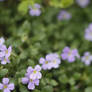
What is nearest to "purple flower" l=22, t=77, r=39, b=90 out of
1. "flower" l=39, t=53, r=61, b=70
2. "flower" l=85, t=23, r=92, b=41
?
"flower" l=39, t=53, r=61, b=70

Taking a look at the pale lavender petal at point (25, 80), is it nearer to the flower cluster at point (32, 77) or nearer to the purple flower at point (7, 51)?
the flower cluster at point (32, 77)

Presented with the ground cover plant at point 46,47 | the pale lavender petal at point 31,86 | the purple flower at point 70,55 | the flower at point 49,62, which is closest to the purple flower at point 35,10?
the ground cover plant at point 46,47

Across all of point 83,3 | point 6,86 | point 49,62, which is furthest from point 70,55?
point 83,3

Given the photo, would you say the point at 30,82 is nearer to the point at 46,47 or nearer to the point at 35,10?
the point at 46,47

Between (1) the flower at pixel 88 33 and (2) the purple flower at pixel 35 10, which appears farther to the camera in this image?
(1) the flower at pixel 88 33

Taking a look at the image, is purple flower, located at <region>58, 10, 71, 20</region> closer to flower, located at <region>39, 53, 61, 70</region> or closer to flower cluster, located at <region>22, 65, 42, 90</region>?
flower, located at <region>39, 53, 61, 70</region>

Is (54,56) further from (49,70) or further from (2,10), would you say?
(2,10)

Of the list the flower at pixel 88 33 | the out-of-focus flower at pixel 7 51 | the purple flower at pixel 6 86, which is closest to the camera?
the purple flower at pixel 6 86

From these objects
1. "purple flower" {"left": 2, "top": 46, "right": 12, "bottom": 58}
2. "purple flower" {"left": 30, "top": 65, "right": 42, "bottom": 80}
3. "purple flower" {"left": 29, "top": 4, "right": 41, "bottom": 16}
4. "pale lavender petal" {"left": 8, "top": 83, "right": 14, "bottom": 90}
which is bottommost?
"pale lavender petal" {"left": 8, "top": 83, "right": 14, "bottom": 90}
